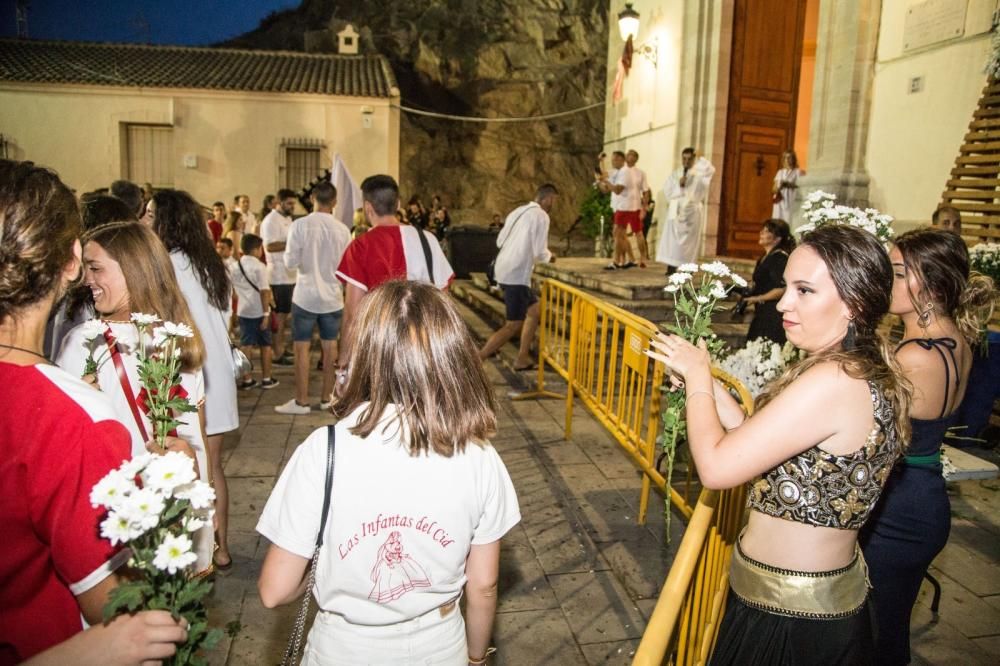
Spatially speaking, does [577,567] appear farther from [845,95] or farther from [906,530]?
[845,95]

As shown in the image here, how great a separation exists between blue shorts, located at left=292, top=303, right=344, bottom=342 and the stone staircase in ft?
5.02

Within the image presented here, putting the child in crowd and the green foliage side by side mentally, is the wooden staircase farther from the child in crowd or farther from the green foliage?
the green foliage

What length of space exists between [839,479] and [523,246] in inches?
258

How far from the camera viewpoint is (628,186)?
11.8 meters

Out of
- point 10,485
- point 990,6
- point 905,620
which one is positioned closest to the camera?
point 10,485

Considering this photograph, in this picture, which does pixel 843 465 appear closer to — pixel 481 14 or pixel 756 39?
pixel 756 39

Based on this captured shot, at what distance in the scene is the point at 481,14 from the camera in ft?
117

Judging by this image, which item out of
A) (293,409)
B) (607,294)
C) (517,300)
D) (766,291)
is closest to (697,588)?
(766,291)

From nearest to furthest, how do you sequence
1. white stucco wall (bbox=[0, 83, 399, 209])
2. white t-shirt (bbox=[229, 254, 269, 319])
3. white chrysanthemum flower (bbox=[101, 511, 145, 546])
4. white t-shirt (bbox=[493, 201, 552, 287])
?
1. white chrysanthemum flower (bbox=[101, 511, 145, 546])
2. white t-shirt (bbox=[229, 254, 269, 319])
3. white t-shirt (bbox=[493, 201, 552, 287])
4. white stucco wall (bbox=[0, 83, 399, 209])

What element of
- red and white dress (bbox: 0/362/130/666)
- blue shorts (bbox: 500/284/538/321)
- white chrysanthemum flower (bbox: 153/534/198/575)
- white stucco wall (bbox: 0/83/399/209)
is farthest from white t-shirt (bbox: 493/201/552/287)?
white stucco wall (bbox: 0/83/399/209)

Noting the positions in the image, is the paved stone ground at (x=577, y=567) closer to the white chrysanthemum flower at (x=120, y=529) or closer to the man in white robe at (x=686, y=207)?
the white chrysanthemum flower at (x=120, y=529)

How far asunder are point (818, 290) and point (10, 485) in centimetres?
199

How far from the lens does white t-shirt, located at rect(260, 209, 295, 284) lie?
8852 millimetres

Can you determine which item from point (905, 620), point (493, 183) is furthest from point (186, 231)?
point (493, 183)
